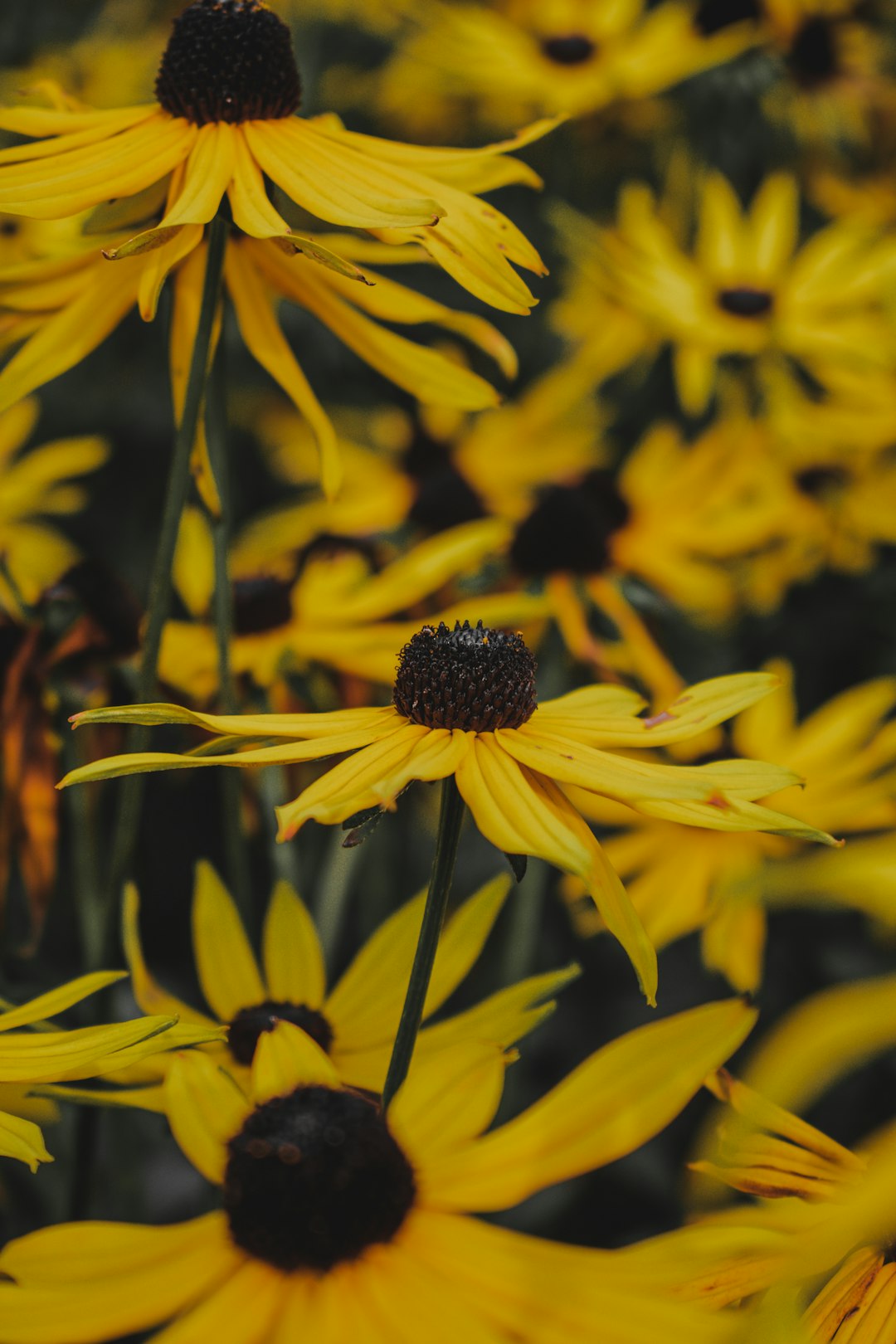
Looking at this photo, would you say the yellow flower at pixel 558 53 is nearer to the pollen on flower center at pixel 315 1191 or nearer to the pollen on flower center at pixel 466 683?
the pollen on flower center at pixel 466 683

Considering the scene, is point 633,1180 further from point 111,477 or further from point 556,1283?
point 111,477

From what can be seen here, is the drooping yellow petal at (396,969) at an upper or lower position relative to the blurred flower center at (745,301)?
lower

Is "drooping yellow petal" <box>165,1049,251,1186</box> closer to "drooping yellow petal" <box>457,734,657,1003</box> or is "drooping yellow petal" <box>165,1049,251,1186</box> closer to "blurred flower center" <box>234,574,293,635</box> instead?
"drooping yellow petal" <box>457,734,657,1003</box>

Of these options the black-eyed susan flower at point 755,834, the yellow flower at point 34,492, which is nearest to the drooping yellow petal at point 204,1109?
the black-eyed susan flower at point 755,834

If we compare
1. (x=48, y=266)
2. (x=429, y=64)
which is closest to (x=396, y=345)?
(x=48, y=266)

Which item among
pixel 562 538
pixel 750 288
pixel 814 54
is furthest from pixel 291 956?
pixel 814 54

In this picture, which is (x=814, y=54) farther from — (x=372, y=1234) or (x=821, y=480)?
(x=372, y=1234)

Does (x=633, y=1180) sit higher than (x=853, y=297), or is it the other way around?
(x=853, y=297)
